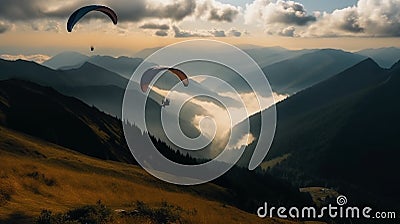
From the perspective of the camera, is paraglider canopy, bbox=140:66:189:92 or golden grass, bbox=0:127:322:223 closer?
golden grass, bbox=0:127:322:223

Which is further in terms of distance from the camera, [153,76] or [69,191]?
[153,76]

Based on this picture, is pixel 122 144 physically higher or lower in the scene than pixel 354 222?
higher

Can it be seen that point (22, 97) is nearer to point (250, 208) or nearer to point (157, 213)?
point (250, 208)

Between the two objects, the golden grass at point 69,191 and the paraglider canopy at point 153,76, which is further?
the paraglider canopy at point 153,76

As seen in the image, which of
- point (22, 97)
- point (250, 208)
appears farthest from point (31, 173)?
point (22, 97)

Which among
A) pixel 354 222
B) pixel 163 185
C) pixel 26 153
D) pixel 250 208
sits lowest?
pixel 354 222

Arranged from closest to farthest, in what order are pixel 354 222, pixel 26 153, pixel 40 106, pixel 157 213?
1. pixel 157 213
2. pixel 26 153
3. pixel 40 106
4. pixel 354 222

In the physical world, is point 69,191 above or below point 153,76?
below

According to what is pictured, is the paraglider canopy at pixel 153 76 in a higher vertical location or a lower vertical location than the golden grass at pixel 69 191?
Answer: higher

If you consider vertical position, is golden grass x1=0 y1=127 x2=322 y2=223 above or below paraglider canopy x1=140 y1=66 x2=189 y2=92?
below

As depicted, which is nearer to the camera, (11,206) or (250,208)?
(11,206)

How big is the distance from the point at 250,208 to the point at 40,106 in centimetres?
9756

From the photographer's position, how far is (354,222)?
622ft

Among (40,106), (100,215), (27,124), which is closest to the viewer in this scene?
(100,215)
